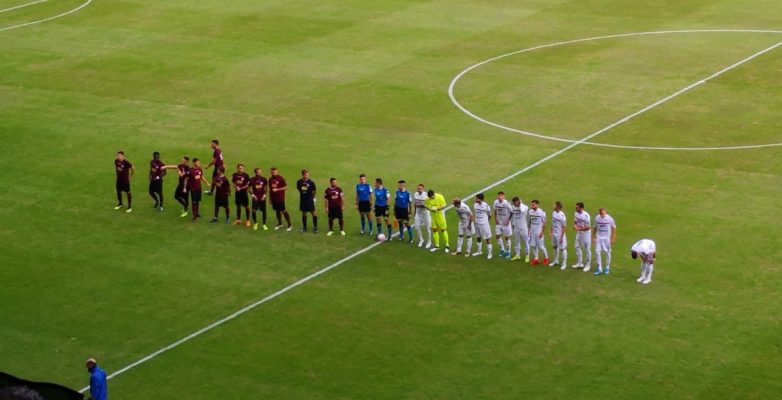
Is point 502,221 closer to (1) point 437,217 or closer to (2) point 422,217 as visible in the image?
(1) point 437,217

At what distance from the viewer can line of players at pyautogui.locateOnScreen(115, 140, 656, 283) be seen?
117ft

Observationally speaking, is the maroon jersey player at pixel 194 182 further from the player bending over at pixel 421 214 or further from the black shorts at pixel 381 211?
the player bending over at pixel 421 214

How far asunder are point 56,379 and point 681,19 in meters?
36.5

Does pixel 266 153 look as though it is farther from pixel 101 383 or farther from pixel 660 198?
pixel 101 383

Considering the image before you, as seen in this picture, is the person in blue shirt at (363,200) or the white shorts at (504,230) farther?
the person in blue shirt at (363,200)

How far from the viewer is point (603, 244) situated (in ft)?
116

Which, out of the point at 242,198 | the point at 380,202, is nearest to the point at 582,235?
the point at 380,202

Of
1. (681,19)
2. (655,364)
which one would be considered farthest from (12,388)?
(681,19)

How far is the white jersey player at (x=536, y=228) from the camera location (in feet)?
118

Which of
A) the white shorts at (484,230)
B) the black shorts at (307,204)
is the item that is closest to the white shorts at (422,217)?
the white shorts at (484,230)

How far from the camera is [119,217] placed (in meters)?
40.4

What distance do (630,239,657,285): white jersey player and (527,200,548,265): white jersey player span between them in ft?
8.14

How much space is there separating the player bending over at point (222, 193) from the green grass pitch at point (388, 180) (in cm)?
114

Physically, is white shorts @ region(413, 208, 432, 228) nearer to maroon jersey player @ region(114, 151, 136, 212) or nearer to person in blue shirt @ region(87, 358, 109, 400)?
maroon jersey player @ region(114, 151, 136, 212)
